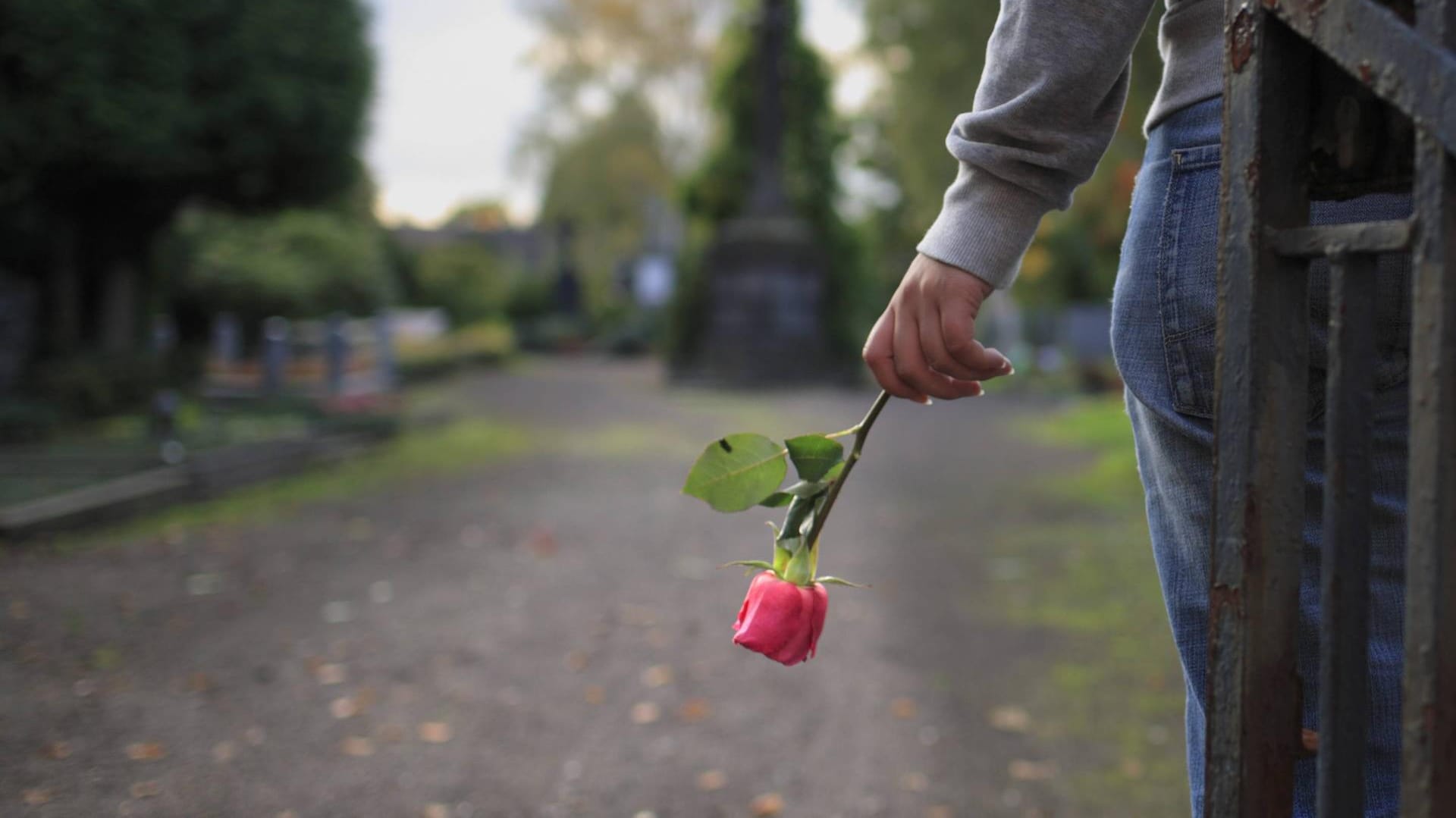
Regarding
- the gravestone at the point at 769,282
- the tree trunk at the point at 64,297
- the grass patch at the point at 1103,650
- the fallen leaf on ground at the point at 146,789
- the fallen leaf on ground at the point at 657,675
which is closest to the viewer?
the fallen leaf on ground at the point at 146,789

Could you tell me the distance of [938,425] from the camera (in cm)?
1384

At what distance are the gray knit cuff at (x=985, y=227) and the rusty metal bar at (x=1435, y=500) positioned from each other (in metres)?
0.48

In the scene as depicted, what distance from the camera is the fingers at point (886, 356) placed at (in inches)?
55.9

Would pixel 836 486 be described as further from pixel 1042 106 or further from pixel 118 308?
pixel 118 308

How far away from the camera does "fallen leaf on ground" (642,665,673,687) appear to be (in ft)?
13.9

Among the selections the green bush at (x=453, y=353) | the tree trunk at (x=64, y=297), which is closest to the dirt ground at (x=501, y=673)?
the tree trunk at (x=64, y=297)

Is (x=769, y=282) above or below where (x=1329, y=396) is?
above

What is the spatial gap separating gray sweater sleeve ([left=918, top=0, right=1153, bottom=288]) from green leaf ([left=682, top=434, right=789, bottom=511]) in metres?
0.28

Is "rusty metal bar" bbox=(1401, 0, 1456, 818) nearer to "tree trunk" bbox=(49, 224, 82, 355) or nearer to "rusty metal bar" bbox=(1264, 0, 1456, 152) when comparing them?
"rusty metal bar" bbox=(1264, 0, 1456, 152)

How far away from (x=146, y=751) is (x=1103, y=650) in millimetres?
3059

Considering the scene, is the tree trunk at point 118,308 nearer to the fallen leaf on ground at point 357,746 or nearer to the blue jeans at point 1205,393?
the fallen leaf on ground at point 357,746

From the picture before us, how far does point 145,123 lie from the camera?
9.97 m

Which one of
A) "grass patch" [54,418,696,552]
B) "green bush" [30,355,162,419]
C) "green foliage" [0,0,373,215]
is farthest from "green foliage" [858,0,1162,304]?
"green bush" [30,355,162,419]

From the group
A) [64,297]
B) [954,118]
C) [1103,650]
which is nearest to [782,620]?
[1103,650]
